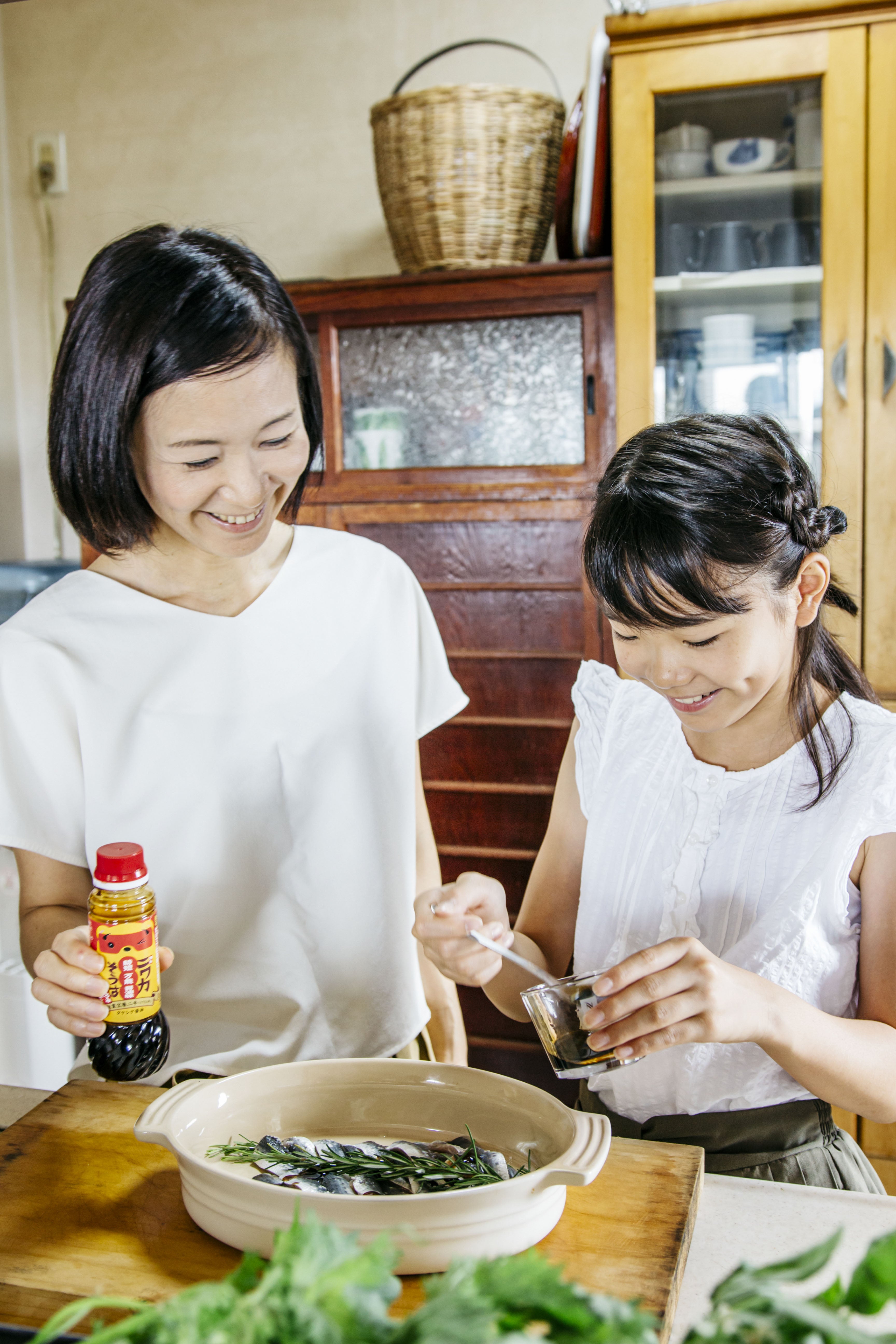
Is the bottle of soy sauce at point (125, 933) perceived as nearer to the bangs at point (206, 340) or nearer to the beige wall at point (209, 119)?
the bangs at point (206, 340)

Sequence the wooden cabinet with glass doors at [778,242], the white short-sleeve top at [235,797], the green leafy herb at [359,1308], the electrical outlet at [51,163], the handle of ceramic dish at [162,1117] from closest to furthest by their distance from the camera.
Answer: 1. the green leafy herb at [359,1308]
2. the handle of ceramic dish at [162,1117]
3. the white short-sleeve top at [235,797]
4. the wooden cabinet with glass doors at [778,242]
5. the electrical outlet at [51,163]

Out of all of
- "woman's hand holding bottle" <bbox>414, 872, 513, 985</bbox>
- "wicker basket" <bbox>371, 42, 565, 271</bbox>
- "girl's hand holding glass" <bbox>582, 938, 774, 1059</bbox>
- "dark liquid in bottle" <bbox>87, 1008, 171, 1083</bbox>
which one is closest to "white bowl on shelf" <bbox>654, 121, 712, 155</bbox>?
"wicker basket" <bbox>371, 42, 565, 271</bbox>

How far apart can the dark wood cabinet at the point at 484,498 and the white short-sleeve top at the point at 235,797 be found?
1.09 metres

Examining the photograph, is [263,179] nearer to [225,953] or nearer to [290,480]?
[290,480]

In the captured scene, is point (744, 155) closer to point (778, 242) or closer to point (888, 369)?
point (778, 242)

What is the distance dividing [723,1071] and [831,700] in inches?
16.2

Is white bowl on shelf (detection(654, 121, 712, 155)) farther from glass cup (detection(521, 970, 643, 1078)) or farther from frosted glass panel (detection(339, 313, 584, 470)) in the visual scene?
glass cup (detection(521, 970, 643, 1078))

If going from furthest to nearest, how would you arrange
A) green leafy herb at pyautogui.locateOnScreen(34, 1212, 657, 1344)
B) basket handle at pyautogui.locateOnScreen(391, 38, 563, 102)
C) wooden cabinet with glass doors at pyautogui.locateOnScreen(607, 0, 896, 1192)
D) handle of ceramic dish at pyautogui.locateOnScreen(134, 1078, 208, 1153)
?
basket handle at pyautogui.locateOnScreen(391, 38, 563, 102) < wooden cabinet with glass doors at pyautogui.locateOnScreen(607, 0, 896, 1192) < handle of ceramic dish at pyautogui.locateOnScreen(134, 1078, 208, 1153) < green leafy herb at pyautogui.locateOnScreen(34, 1212, 657, 1344)

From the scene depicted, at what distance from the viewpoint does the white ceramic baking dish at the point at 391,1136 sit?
0.73 m

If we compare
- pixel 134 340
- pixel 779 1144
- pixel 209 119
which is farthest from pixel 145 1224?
pixel 209 119

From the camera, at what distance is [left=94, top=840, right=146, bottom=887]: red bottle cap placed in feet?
2.96

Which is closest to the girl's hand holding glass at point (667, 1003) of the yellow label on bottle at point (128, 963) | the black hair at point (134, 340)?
the yellow label on bottle at point (128, 963)

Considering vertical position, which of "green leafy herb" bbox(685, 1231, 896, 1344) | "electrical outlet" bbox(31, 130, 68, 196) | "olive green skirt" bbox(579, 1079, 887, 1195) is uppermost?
"electrical outlet" bbox(31, 130, 68, 196)

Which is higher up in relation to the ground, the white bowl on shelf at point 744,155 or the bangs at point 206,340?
the white bowl on shelf at point 744,155
